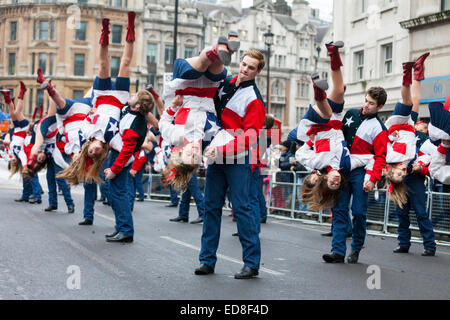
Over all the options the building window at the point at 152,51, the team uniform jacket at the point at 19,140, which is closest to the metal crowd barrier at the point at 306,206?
the team uniform jacket at the point at 19,140

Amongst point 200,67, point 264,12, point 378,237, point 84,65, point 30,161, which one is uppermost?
point 264,12

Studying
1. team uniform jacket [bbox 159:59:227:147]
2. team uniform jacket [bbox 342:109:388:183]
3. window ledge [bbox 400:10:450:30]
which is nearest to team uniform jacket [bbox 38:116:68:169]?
team uniform jacket [bbox 342:109:388:183]

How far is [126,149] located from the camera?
31.1ft

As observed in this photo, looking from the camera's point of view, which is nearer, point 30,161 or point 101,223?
point 101,223

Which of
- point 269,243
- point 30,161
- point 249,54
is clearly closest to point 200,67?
point 249,54

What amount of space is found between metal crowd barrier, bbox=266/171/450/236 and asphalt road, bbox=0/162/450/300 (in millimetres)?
789

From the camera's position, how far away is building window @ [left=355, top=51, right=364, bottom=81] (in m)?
33.4

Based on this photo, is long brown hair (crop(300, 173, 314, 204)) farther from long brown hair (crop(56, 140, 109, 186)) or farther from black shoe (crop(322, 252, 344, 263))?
long brown hair (crop(56, 140, 109, 186))

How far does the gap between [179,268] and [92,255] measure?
137 centimetres

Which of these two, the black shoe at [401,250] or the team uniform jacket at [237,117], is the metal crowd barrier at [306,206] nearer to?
the black shoe at [401,250]

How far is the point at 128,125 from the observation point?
31.6ft

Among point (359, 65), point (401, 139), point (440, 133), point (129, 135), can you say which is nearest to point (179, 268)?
point (129, 135)

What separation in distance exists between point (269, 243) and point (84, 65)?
65117 mm
